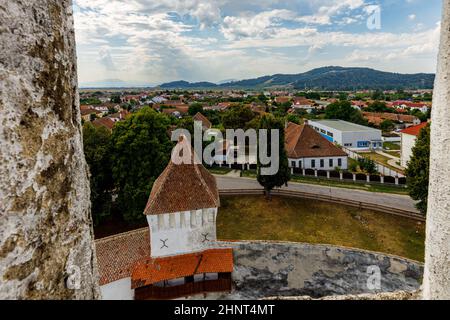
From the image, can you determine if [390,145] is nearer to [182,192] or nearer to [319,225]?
[319,225]

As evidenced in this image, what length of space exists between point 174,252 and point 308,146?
23.1 metres

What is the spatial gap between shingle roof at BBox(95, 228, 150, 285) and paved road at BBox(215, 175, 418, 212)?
12.9 metres


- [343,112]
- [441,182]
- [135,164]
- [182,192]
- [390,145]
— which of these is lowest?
[390,145]

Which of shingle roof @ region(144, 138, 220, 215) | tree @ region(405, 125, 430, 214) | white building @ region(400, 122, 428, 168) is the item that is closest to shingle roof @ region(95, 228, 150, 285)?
shingle roof @ region(144, 138, 220, 215)

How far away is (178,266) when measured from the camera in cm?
1375

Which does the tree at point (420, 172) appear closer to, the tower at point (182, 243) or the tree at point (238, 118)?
the tower at point (182, 243)

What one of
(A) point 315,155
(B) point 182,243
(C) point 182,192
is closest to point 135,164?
(C) point 182,192

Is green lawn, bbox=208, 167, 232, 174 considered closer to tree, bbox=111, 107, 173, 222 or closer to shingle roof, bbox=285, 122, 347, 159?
shingle roof, bbox=285, 122, 347, 159

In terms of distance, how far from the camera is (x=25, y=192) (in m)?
2.00

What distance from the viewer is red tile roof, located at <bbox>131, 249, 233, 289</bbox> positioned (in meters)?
13.1

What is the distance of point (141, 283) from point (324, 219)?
1371cm

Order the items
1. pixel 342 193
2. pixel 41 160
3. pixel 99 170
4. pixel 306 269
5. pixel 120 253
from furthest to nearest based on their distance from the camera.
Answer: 1. pixel 342 193
2. pixel 99 170
3. pixel 306 269
4. pixel 120 253
5. pixel 41 160
